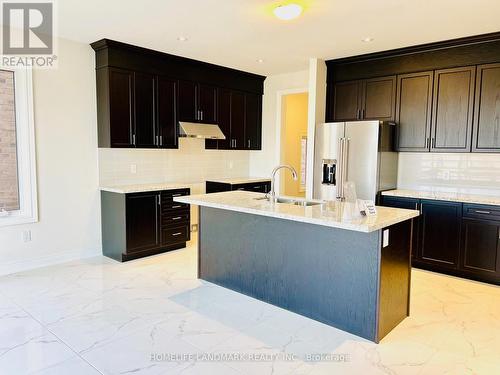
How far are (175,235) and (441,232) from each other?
10.5ft

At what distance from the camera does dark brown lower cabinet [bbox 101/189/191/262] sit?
14.5ft

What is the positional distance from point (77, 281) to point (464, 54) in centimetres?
484

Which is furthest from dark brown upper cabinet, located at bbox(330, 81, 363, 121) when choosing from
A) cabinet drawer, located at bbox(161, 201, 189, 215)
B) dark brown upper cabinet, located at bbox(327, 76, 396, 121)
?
A: cabinet drawer, located at bbox(161, 201, 189, 215)

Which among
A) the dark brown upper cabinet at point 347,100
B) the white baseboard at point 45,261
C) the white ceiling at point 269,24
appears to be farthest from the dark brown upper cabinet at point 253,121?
the white baseboard at point 45,261

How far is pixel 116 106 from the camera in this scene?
4.49 metres

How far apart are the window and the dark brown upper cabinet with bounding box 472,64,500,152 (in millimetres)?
4892

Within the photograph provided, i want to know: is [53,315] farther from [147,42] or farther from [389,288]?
[147,42]

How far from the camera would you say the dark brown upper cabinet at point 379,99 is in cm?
478

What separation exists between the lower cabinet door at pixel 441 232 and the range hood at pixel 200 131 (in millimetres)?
2944

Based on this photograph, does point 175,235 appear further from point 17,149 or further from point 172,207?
point 17,149

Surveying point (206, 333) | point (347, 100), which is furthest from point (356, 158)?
point (206, 333)

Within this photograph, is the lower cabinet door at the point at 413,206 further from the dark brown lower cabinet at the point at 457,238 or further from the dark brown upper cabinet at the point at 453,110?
the dark brown upper cabinet at the point at 453,110

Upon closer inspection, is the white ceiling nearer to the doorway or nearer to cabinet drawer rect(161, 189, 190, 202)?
cabinet drawer rect(161, 189, 190, 202)

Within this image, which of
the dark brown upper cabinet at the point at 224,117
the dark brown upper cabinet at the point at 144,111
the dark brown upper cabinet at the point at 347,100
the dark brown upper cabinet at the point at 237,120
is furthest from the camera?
the dark brown upper cabinet at the point at 237,120
